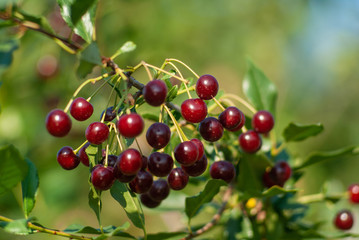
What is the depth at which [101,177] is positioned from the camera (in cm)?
124

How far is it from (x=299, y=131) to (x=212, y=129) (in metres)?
0.67

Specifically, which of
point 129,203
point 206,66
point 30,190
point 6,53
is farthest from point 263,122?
point 206,66

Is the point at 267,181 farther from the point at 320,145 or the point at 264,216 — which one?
the point at 320,145

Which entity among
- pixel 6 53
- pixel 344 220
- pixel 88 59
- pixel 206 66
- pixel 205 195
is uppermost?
pixel 206 66

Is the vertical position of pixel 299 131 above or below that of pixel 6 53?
below

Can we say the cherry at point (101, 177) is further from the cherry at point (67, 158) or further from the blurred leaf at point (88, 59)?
the blurred leaf at point (88, 59)

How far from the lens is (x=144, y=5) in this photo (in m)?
4.44

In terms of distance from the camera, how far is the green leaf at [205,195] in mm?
1465

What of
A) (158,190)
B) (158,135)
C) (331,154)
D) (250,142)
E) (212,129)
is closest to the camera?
(158,135)

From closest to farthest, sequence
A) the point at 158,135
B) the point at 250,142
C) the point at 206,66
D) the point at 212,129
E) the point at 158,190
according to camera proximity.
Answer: the point at 158,135 → the point at 212,129 → the point at 158,190 → the point at 250,142 → the point at 206,66

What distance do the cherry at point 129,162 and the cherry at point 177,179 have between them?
8.8 inches

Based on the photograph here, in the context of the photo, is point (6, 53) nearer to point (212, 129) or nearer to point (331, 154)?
point (212, 129)

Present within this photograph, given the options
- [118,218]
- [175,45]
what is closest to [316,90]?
[175,45]

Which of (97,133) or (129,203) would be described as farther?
(129,203)
